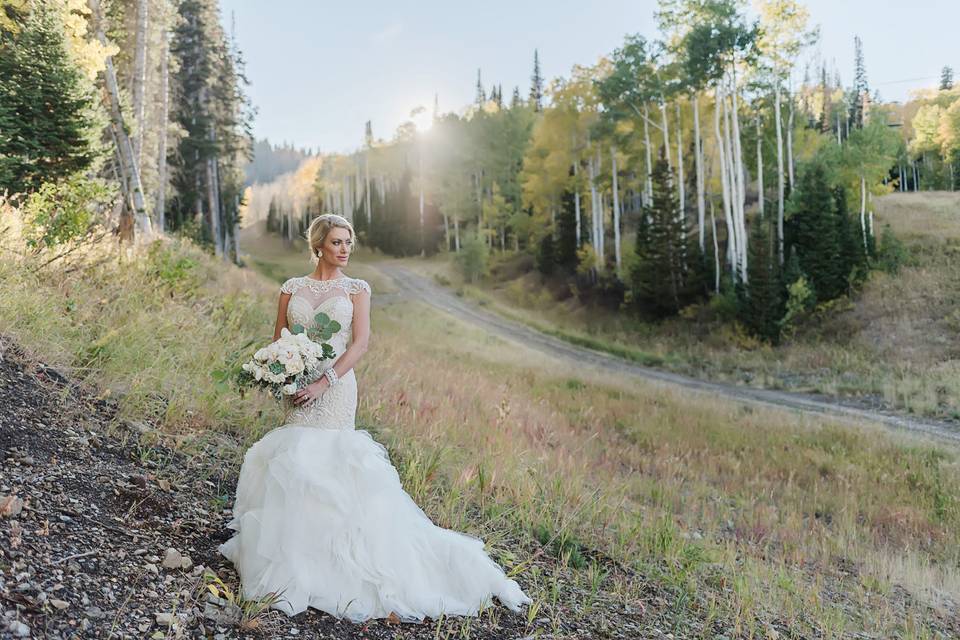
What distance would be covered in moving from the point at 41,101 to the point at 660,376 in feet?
62.2

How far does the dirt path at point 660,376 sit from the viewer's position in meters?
14.2

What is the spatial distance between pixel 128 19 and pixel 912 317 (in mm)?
30828

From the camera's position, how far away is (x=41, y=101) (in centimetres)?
1342

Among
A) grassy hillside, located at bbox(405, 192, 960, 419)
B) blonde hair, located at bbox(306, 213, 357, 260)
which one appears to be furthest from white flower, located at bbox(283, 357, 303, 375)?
grassy hillside, located at bbox(405, 192, 960, 419)

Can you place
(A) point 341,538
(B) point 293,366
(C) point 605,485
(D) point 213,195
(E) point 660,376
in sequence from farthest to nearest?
(D) point 213,195 < (E) point 660,376 < (C) point 605,485 < (B) point 293,366 < (A) point 341,538

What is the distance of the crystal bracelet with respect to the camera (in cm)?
405

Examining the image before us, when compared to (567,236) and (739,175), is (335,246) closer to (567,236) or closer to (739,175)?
(739,175)

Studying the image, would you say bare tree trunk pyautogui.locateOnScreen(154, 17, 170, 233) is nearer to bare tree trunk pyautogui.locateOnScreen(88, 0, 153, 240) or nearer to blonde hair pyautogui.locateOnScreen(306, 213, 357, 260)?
bare tree trunk pyautogui.locateOnScreen(88, 0, 153, 240)

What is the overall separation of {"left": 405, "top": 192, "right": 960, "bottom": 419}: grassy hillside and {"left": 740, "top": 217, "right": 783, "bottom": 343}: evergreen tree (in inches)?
24.0

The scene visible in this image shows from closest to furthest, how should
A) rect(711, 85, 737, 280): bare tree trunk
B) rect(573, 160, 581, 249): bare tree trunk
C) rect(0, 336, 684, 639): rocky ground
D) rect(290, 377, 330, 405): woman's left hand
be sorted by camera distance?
rect(0, 336, 684, 639): rocky ground < rect(290, 377, 330, 405): woman's left hand < rect(711, 85, 737, 280): bare tree trunk < rect(573, 160, 581, 249): bare tree trunk

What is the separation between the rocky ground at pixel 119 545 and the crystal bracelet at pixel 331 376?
1272 mm

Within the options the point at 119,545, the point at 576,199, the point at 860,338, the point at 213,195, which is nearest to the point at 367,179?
the point at 213,195

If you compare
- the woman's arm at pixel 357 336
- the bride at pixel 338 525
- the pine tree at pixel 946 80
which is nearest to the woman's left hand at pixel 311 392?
the bride at pixel 338 525

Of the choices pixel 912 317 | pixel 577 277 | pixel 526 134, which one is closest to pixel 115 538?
pixel 912 317
